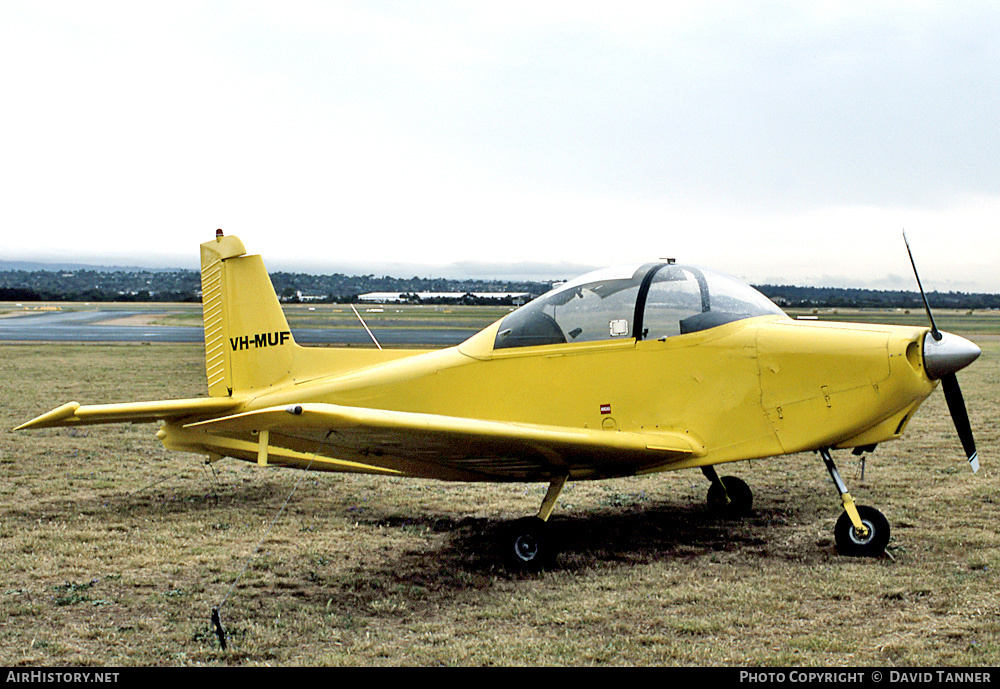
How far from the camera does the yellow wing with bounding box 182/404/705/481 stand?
457 centimetres

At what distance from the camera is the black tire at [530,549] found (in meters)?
5.55

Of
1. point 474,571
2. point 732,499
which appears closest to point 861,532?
point 732,499

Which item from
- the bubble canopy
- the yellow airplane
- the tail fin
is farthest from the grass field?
the bubble canopy

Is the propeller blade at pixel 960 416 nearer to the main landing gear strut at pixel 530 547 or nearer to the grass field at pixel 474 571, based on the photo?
the grass field at pixel 474 571

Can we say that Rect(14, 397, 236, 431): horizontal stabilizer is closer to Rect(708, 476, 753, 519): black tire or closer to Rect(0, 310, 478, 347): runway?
Rect(708, 476, 753, 519): black tire

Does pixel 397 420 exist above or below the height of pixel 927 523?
above

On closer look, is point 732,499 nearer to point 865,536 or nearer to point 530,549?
point 865,536

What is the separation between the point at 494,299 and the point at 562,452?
88573 mm

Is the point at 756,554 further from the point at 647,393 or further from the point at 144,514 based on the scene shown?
the point at 144,514

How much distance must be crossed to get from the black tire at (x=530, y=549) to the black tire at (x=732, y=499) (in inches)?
85.6

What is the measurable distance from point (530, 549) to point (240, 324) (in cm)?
388

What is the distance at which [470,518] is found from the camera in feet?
23.2

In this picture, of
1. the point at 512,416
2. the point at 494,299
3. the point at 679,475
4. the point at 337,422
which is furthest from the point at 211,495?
the point at 494,299

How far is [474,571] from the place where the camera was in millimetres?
5574
